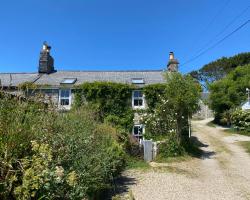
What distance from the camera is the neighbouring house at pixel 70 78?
80.7ft

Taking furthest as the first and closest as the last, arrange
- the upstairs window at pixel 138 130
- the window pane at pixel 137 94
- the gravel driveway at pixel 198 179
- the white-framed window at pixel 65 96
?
the white-framed window at pixel 65 96 → the window pane at pixel 137 94 → the upstairs window at pixel 138 130 → the gravel driveway at pixel 198 179

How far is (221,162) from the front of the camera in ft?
54.0

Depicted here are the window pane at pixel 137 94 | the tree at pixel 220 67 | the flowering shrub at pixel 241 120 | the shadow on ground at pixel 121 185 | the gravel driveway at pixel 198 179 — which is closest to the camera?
the shadow on ground at pixel 121 185

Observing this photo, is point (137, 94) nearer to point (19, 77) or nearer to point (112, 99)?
point (112, 99)

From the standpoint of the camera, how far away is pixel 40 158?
17.4ft

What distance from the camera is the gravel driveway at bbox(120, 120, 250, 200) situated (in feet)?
33.3

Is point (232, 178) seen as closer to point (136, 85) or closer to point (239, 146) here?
point (239, 146)

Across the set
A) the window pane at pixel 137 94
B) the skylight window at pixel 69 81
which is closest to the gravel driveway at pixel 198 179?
the window pane at pixel 137 94

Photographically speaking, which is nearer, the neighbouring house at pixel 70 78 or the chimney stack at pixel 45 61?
the neighbouring house at pixel 70 78

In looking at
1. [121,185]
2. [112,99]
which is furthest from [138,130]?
[121,185]

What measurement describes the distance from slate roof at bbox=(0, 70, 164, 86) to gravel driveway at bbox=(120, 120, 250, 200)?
32.9 ft

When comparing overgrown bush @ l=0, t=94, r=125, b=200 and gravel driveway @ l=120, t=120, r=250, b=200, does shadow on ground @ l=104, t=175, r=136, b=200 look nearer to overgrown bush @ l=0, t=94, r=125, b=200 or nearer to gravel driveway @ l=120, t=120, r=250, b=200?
gravel driveway @ l=120, t=120, r=250, b=200

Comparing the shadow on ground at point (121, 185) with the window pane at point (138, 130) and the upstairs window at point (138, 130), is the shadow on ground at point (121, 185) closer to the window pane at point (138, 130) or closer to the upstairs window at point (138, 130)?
the upstairs window at point (138, 130)

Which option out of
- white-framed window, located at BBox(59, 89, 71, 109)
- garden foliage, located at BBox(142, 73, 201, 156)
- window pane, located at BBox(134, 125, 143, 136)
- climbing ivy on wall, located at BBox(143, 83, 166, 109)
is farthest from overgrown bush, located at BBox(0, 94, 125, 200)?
white-framed window, located at BBox(59, 89, 71, 109)
